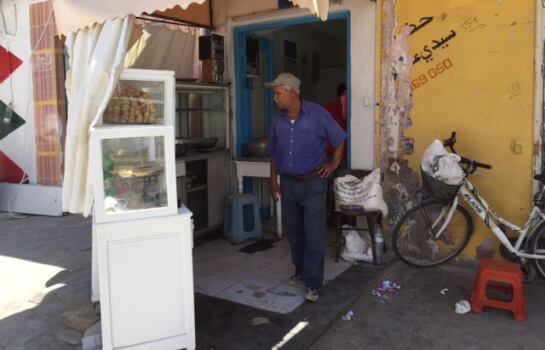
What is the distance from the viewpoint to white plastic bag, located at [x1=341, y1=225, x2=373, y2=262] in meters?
4.80

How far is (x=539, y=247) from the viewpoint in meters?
4.11

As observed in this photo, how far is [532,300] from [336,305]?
63.2 inches

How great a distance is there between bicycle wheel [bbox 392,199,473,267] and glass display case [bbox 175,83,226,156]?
7.95 ft

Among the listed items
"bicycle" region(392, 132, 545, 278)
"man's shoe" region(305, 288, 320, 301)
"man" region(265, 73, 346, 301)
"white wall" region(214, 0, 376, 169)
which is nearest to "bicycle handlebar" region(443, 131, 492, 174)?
"bicycle" region(392, 132, 545, 278)

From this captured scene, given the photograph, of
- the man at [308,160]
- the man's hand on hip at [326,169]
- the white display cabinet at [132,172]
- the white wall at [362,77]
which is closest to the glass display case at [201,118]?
the white wall at [362,77]

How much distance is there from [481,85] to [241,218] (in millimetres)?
2816

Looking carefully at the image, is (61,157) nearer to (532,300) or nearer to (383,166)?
(383,166)

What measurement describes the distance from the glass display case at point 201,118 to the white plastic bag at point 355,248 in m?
1.96

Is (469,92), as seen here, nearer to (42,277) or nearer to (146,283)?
(146,283)

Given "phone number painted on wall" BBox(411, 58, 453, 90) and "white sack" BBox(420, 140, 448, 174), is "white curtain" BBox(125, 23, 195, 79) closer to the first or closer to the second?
"phone number painted on wall" BBox(411, 58, 453, 90)

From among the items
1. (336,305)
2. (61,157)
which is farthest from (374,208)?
(61,157)

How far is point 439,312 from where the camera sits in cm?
379

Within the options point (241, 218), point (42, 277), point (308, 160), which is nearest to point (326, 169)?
point (308, 160)

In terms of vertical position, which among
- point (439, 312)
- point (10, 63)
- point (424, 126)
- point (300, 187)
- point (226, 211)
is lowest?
point (439, 312)
